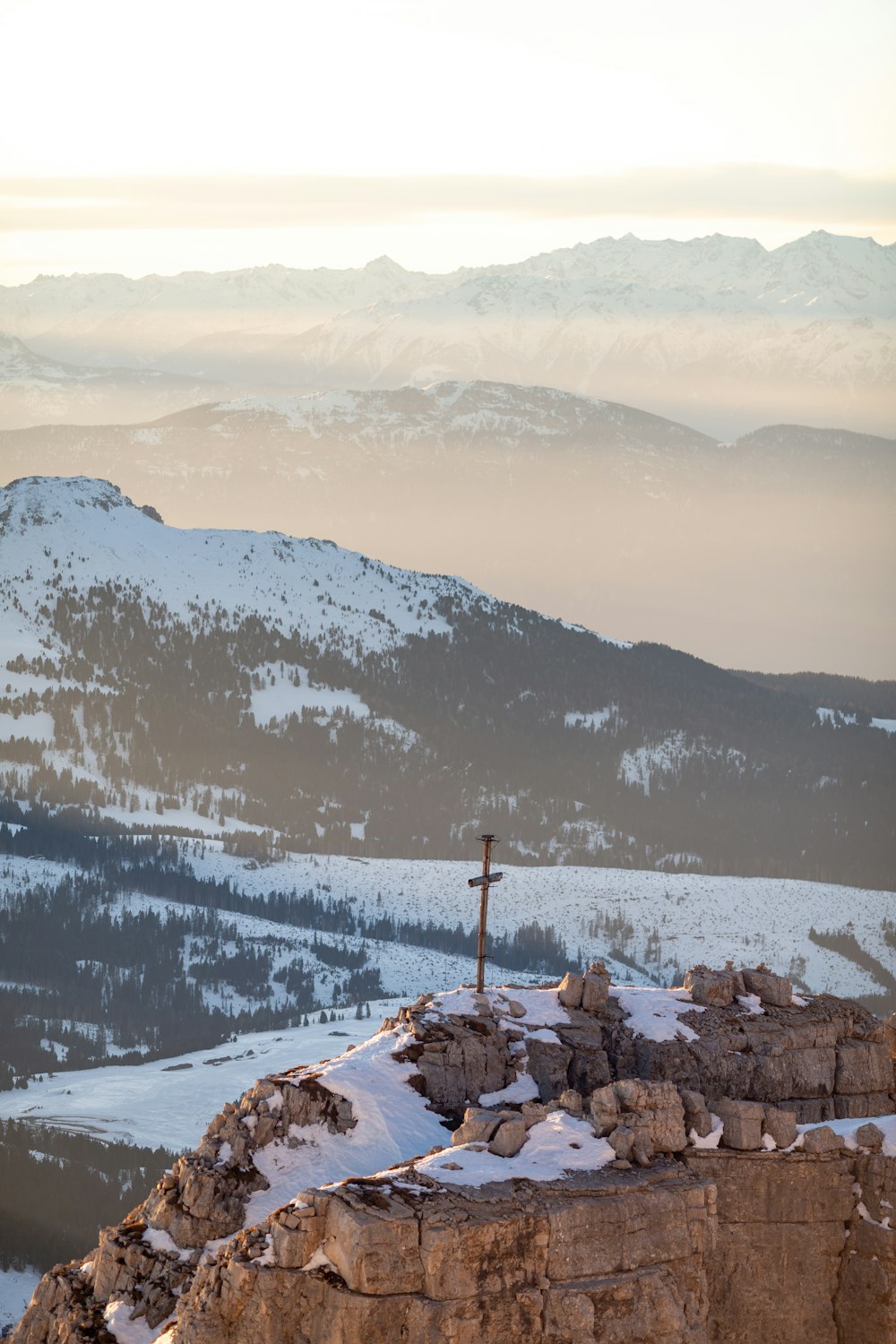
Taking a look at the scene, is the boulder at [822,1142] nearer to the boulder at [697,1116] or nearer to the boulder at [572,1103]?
the boulder at [697,1116]

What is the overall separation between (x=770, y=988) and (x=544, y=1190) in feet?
96.1

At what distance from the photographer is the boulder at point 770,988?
10006 cm

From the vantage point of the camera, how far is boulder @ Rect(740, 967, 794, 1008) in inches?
3939

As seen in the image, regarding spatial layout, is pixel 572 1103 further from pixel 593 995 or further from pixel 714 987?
pixel 714 987

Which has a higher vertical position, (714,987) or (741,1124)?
(714,987)

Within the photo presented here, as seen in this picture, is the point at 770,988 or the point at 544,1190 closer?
the point at 544,1190

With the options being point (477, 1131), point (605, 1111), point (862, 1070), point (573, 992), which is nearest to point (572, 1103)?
point (605, 1111)

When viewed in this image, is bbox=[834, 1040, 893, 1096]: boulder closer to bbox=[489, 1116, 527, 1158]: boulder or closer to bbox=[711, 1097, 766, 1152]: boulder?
bbox=[711, 1097, 766, 1152]: boulder

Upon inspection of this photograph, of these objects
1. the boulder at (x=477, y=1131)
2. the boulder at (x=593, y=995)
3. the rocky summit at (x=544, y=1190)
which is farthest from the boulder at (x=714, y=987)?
the boulder at (x=477, y=1131)

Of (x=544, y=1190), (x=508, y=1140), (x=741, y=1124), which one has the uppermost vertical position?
(x=508, y=1140)

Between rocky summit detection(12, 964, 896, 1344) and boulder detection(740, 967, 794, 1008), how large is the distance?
0.08 metres

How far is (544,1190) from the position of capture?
238ft

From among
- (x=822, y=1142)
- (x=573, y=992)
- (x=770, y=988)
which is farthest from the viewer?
(x=770, y=988)

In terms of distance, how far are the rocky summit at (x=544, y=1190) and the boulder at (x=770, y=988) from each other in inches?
3.0
